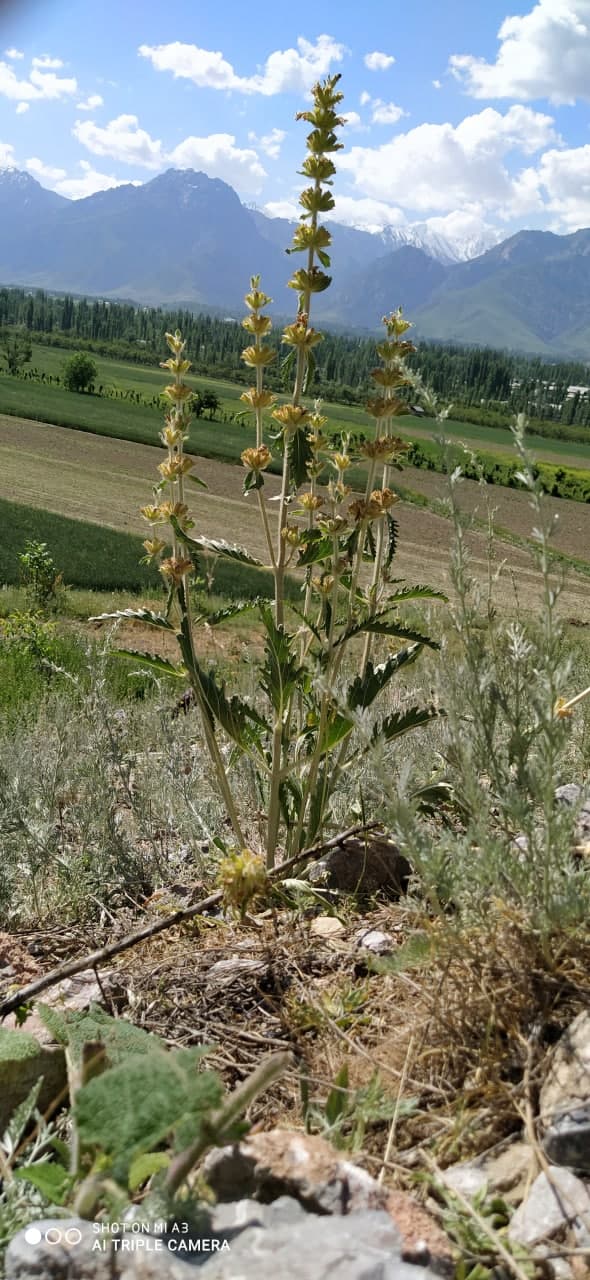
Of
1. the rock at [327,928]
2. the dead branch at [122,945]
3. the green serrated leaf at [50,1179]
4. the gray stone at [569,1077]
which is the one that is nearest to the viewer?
the green serrated leaf at [50,1179]

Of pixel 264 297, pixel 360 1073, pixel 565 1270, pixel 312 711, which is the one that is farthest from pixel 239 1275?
pixel 264 297

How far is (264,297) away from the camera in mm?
2920

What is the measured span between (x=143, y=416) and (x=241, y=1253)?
223 feet

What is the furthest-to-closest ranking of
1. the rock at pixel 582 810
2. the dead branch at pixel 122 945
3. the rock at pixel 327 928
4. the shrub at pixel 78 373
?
the shrub at pixel 78 373 < the rock at pixel 582 810 < the rock at pixel 327 928 < the dead branch at pixel 122 945

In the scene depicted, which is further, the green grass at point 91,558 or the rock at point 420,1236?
the green grass at point 91,558

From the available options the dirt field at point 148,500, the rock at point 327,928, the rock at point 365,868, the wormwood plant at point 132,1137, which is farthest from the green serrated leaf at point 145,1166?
the dirt field at point 148,500

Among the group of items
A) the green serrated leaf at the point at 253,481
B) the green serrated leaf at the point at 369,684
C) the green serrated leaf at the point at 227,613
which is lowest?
the green serrated leaf at the point at 369,684

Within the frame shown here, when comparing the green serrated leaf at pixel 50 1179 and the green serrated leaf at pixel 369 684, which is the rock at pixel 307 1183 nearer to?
the green serrated leaf at pixel 50 1179

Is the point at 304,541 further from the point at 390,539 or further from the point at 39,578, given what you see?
the point at 39,578

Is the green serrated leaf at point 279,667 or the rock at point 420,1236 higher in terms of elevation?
the green serrated leaf at point 279,667

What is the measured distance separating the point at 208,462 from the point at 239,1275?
49835 mm

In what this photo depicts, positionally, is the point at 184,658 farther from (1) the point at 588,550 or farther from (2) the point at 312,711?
(1) the point at 588,550

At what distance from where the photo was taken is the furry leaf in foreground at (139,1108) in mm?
1270

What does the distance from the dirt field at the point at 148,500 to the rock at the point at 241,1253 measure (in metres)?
22.9
